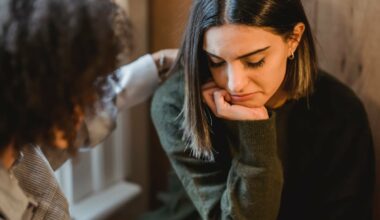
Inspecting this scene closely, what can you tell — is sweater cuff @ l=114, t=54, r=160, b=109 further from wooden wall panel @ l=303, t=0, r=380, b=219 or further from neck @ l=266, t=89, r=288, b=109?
wooden wall panel @ l=303, t=0, r=380, b=219

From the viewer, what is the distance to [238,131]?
111 centimetres

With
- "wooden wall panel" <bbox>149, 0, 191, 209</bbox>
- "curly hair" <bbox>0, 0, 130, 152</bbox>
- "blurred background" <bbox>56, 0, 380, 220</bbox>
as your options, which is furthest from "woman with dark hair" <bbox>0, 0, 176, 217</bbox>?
"wooden wall panel" <bbox>149, 0, 191, 209</bbox>

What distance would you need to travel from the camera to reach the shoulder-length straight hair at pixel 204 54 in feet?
3.36

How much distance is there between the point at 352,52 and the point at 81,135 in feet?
1.99

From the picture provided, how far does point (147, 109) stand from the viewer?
1.64 meters

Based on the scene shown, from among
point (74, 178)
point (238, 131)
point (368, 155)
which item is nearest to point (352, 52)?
point (368, 155)

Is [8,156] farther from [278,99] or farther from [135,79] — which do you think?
[278,99]

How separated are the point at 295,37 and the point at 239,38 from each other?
14 centimetres

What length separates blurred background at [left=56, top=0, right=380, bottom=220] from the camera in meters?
1.24

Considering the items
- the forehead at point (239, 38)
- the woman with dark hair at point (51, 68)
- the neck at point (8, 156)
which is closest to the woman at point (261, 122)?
the forehead at point (239, 38)

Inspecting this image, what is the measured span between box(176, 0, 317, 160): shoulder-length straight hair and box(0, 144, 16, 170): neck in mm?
371

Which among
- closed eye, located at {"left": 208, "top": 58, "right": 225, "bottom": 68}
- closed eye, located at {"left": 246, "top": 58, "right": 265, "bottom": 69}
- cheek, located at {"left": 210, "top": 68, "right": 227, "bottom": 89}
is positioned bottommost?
cheek, located at {"left": 210, "top": 68, "right": 227, "bottom": 89}

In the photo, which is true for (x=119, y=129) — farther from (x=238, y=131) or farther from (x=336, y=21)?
(x=336, y=21)

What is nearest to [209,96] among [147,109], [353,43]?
[353,43]
